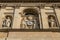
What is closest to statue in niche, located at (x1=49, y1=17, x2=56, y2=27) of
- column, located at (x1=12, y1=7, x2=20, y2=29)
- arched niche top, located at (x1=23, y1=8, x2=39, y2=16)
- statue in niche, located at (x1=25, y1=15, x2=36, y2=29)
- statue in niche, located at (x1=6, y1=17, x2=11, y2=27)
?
statue in niche, located at (x1=25, y1=15, x2=36, y2=29)

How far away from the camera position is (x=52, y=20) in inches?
541

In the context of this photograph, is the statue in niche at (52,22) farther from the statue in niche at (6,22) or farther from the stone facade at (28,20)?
the statue in niche at (6,22)

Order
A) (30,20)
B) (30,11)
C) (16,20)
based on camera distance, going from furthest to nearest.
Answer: (30,11)
(30,20)
(16,20)

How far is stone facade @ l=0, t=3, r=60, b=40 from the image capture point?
11.4 meters

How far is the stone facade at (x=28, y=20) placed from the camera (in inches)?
447

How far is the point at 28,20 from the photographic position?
13.7m

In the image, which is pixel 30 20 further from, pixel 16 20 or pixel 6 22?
pixel 6 22

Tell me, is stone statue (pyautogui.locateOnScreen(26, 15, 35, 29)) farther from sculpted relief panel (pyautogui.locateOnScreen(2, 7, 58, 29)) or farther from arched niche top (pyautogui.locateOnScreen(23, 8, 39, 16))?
arched niche top (pyautogui.locateOnScreen(23, 8, 39, 16))

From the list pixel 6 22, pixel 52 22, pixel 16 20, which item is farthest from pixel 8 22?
pixel 52 22

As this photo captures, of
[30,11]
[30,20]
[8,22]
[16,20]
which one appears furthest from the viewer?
[30,11]

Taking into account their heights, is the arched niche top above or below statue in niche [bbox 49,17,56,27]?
above

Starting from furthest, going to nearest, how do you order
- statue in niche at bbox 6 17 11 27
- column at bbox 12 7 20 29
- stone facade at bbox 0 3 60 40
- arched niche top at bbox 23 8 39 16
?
arched niche top at bbox 23 8 39 16 < statue in niche at bbox 6 17 11 27 < column at bbox 12 7 20 29 < stone facade at bbox 0 3 60 40

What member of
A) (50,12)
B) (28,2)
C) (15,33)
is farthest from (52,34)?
(28,2)

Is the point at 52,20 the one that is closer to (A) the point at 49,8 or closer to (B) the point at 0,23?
(A) the point at 49,8
